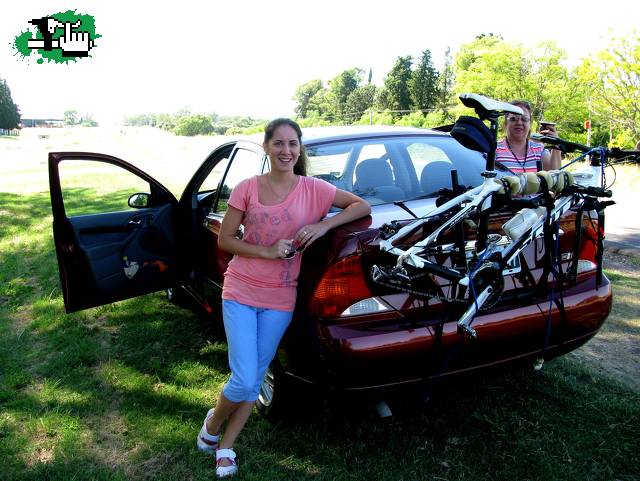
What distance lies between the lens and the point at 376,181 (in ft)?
11.0

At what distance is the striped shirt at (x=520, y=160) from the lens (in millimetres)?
4090

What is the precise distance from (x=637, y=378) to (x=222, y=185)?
9.67 ft

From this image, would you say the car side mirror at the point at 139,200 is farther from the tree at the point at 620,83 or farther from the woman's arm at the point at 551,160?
the tree at the point at 620,83

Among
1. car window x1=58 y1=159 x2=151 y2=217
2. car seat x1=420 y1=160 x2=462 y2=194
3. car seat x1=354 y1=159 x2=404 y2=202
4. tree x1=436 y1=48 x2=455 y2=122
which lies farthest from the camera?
tree x1=436 y1=48 x2=455 y2=122

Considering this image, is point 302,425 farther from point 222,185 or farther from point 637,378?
point 637,378

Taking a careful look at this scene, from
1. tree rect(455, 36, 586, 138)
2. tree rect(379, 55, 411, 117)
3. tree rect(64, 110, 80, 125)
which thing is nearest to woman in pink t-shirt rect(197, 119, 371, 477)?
tree rect(455, 36, 586, 138)

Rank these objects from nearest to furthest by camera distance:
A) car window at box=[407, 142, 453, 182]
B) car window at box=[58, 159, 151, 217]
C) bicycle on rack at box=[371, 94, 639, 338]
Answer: bicycle on rack at box=[371, 94, 639, 338]
car window at box=[407, 142, 453, 182]
car window at box=[58, 159, 151, 217]

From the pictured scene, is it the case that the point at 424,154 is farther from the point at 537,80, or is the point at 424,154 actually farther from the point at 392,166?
the point at 537,80

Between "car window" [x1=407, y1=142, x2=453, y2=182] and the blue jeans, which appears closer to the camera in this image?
the blue jeans

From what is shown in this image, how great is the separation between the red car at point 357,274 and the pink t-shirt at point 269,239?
3.5 inches

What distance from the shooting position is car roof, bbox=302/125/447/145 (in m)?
3.58

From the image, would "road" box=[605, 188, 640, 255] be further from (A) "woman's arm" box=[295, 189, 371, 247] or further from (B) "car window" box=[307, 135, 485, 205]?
(A) "woman's arm" box=[295, 189, 371, 247]

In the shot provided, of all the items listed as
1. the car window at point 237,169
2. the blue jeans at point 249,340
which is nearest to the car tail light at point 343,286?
the blue jeans at point 249,340

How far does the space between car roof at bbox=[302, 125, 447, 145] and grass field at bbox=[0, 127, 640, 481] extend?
160 centimetres
